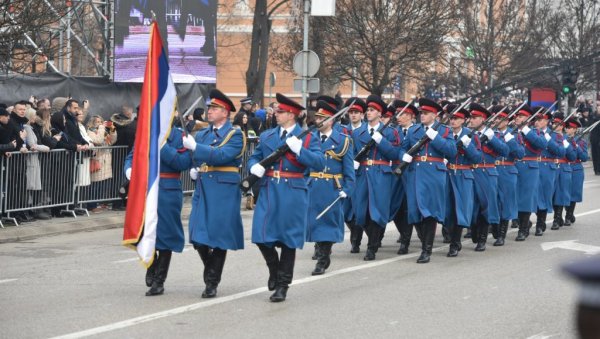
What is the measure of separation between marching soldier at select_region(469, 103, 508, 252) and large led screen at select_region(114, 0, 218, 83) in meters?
8.41

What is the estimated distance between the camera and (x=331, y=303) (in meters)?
9.32

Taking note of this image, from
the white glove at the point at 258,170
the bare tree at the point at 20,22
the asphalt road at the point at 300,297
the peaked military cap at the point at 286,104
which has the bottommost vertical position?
the asphalt road at the point at 300,297

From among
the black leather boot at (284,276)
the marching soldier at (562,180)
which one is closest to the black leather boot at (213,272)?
the black leather boot at (284,276)

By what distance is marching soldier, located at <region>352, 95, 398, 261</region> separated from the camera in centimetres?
1282

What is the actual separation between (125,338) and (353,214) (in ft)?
19.2

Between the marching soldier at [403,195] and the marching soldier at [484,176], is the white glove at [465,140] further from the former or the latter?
the marching soldier at [403,195]

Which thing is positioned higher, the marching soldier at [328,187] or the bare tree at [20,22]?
the bare tree at [20,22]

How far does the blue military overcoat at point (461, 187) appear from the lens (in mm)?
13180

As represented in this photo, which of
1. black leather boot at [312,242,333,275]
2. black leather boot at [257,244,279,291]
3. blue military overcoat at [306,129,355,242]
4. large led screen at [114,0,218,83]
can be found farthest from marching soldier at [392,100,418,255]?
large led screen at [114,0,218,83]

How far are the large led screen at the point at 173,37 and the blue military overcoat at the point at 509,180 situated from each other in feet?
26.7

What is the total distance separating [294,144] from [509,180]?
6203mm

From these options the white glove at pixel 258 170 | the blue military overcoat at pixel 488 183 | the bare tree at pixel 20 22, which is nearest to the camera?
the white glove at pixel 258 170

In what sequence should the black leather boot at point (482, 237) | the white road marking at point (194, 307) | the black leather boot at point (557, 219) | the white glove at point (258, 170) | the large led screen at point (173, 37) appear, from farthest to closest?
the large led screen at point (173, 37), the black leather boot at point (557, 219), the black leather boot at point (482, 237), the white glove at point (258, 170), the white road marking at point (194, 307)

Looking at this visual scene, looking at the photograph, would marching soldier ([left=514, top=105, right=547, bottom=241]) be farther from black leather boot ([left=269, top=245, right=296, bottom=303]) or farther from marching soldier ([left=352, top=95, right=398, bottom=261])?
black leather boot ([left=269, top=245, right=296, bottom=303])
